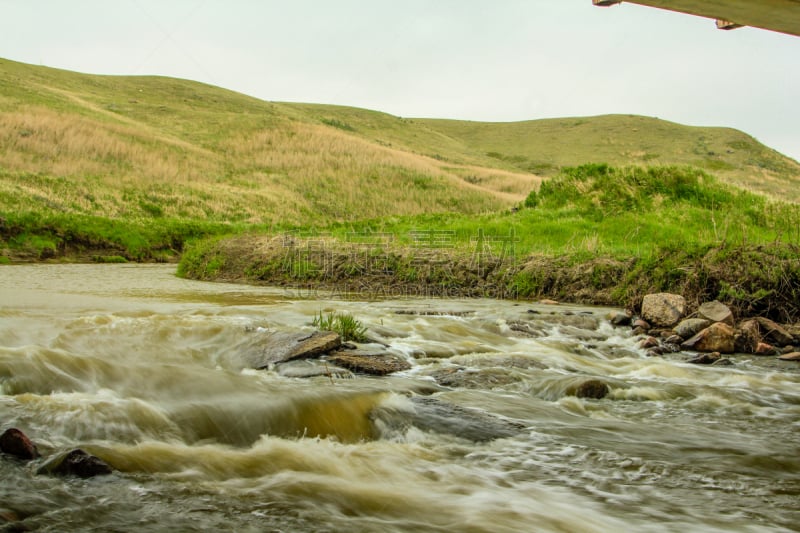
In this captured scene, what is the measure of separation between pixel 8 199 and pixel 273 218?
13.2 m

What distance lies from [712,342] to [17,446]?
7.74 m

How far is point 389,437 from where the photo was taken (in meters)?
5.15

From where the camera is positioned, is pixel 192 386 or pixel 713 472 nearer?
pixel 713 472

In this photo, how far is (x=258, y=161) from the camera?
5131cm

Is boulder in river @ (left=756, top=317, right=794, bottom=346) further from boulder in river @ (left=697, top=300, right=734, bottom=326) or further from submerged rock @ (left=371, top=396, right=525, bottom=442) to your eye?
submerged rock @ (left=371, top=396, right=525, bottom=442)

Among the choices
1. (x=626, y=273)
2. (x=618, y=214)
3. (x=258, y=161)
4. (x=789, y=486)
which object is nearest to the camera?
(x=789, y=486)

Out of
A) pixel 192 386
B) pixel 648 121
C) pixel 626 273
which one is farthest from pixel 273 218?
pixel 648 121

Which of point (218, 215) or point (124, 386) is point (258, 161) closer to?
point (218, 215)

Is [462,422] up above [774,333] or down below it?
below

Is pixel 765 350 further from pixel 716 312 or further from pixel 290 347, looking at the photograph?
pixel 290 347

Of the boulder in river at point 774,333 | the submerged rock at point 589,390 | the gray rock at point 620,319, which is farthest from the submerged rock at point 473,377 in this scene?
the boulder in river at point 774,333

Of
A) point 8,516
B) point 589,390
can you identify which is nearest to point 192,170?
point 589,390

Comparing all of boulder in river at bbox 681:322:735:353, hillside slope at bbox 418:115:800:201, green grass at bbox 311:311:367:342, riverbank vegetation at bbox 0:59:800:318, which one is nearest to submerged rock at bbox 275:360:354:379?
green grass at bbox 311:311:367:342

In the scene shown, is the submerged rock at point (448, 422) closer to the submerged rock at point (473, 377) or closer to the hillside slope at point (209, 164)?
the submerged rock at point (473, 377)
